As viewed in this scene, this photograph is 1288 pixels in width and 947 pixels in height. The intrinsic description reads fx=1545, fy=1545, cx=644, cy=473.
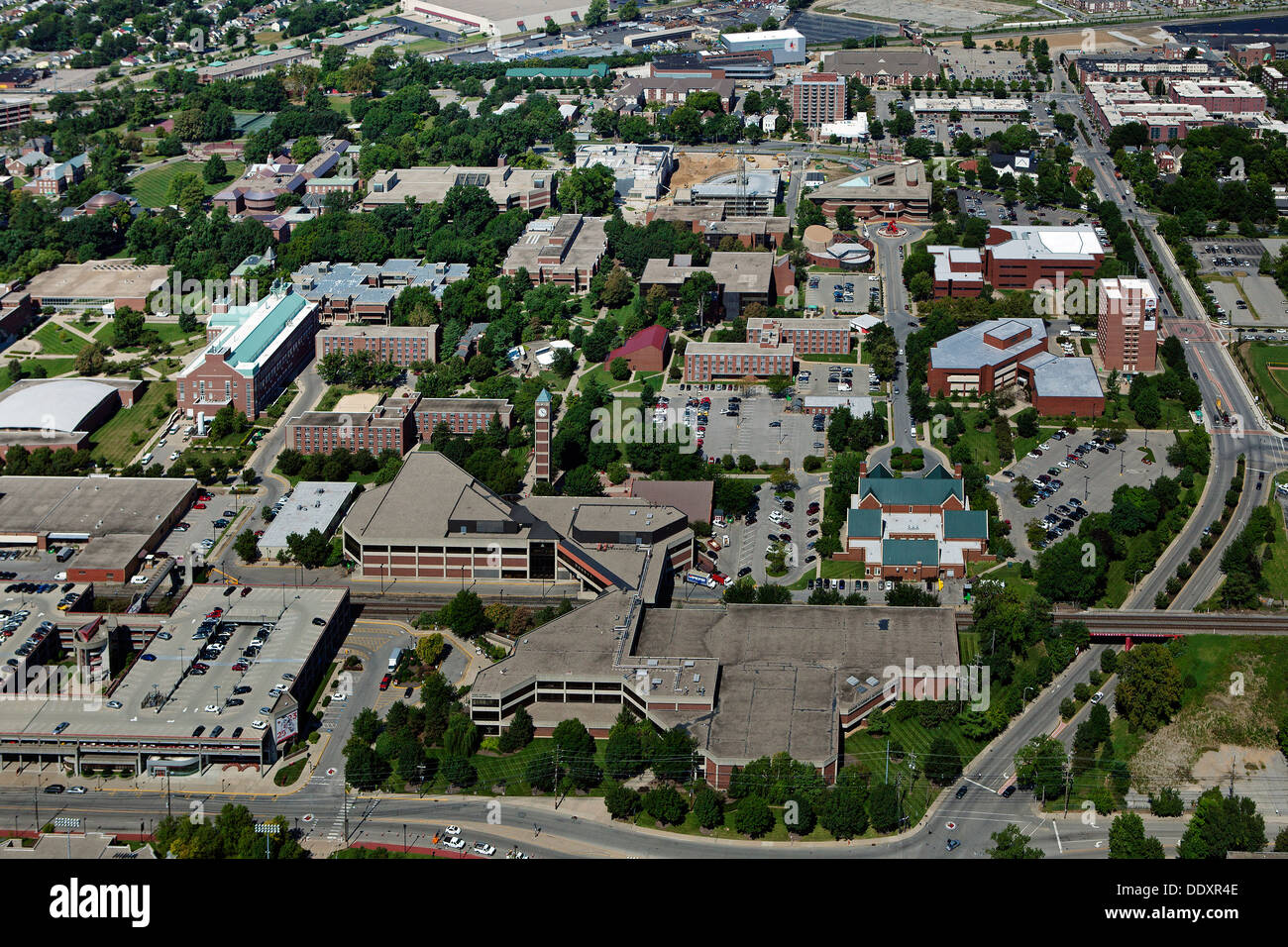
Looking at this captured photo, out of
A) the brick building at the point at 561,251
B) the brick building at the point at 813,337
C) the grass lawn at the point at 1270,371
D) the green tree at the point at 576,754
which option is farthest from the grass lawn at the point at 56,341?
the grass lawn at the point at 1270,371

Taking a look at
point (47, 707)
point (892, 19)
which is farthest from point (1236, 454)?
point (892, 19)

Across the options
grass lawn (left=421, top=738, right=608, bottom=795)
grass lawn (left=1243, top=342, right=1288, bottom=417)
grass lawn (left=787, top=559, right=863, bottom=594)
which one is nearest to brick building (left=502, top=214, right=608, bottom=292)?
grass lawn (left=787, top=559, right=863, bottom=594)

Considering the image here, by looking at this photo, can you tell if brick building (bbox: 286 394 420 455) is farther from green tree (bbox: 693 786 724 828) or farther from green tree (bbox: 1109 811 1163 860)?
green tree (bbox: 1109 811 1163 860)

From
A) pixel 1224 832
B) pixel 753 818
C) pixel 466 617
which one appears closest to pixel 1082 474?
pixel 1224 832

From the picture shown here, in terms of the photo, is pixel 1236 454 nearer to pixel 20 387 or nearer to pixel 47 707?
pixel 47 707
